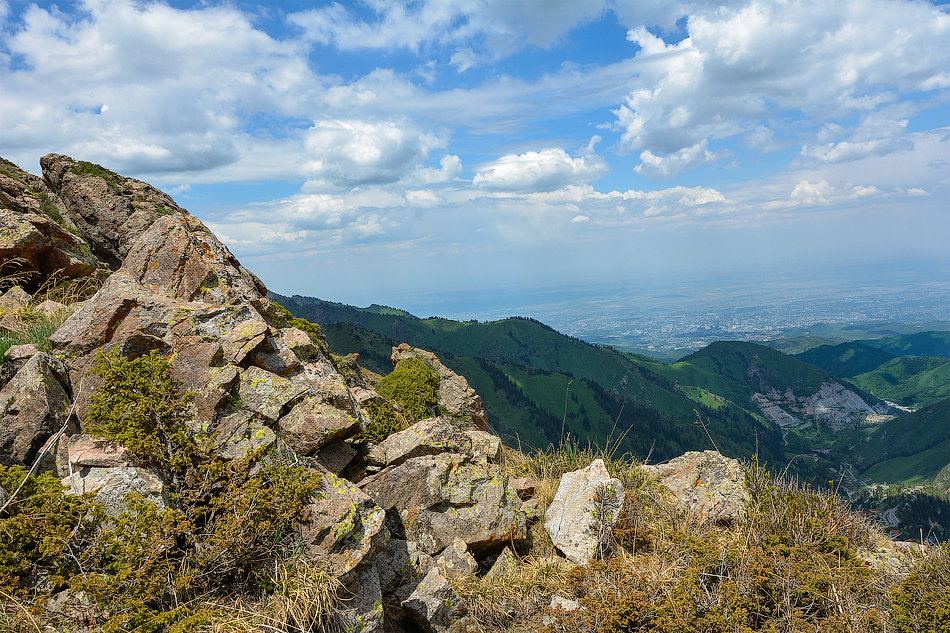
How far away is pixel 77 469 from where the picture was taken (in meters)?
5.88

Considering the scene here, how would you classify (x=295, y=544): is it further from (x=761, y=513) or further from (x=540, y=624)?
(x=761, y=513)

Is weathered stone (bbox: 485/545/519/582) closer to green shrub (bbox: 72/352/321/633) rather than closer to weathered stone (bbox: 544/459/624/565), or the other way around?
weathered stone (bbox: 544/459/624/565)

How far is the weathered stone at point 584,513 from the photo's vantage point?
783 cm

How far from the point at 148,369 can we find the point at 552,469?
8185 mm

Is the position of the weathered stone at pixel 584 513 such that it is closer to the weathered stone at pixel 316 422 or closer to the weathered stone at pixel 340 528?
the weathered stone at pixel 340 528

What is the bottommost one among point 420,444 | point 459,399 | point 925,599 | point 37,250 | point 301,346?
point 459,399

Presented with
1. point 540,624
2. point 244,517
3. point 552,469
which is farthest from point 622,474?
point 244,517

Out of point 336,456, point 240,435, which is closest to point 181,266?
point 240,435

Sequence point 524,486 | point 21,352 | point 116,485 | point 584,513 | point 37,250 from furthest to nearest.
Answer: point 37,250
point 524,486
point 584,513
point 21,352
point 116,485

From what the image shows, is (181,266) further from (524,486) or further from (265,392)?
(524,486)

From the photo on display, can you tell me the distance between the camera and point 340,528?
6188 mm

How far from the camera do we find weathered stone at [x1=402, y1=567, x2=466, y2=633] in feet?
21.7

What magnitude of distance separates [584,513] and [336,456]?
459 centimetres

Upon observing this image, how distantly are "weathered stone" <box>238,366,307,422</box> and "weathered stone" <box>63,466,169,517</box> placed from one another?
180 centimetres
